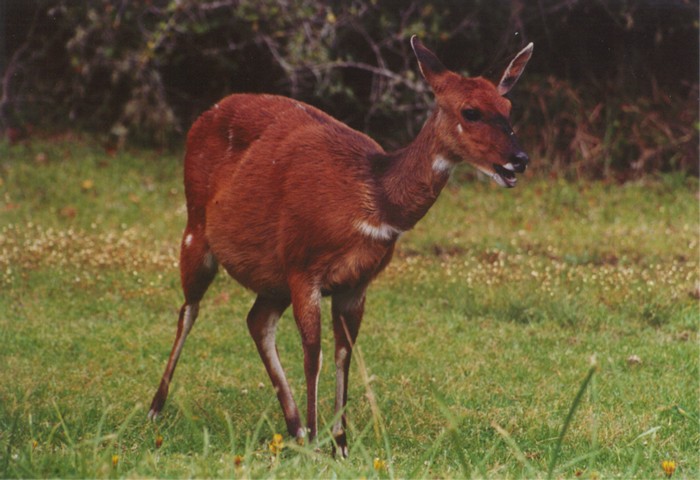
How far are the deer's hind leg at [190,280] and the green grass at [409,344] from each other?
178mm

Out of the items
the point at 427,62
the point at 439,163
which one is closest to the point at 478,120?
the point at 439,163

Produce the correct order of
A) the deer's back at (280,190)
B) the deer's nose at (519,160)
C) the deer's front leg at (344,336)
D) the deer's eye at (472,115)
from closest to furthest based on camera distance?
the deer's nose at (519,160), the deer's eye at (472,115), the deer's back at (280,190), the deer's front leg at (344,336)

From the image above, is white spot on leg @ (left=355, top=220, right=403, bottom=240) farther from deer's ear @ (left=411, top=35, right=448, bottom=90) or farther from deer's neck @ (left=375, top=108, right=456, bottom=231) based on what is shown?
deer's ear @ (left=411, top=35, right=448, bottom=90)

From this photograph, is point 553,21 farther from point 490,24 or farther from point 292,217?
point 292,217

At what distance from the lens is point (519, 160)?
488 centimetres

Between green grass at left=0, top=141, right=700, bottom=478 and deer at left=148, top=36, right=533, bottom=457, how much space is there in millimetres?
517

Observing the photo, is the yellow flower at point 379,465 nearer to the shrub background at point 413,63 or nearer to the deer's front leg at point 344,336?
the deer's front leg at point 344,336

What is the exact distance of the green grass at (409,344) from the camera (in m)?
5.11

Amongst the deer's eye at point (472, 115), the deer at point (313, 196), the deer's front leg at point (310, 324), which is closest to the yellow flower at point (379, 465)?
the deer at point (313, 196)

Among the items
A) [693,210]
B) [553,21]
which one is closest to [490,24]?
[553,21]

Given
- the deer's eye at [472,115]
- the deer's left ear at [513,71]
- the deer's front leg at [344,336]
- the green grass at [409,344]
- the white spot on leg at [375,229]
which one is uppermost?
the deer's left ear at [513,71]

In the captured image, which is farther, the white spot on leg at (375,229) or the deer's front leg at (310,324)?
the deer's front leg at (310,324)

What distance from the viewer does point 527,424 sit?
6066mm

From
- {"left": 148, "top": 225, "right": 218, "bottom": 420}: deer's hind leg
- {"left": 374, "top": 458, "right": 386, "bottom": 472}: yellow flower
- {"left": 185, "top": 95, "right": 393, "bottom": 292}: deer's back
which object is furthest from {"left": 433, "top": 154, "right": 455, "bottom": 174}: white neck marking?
{"left": 148, "top": 225, "right": 218, "bottom": 420}: deer's hind leg
